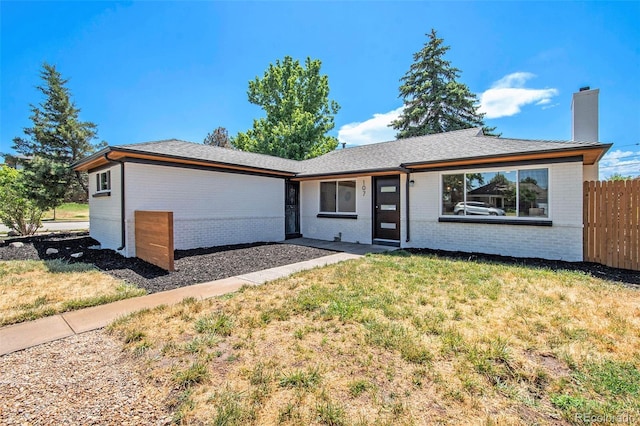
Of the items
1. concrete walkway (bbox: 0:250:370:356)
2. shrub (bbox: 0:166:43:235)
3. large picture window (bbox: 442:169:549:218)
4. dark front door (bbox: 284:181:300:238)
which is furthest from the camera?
dark front door (bbox: 284:181:300:238)

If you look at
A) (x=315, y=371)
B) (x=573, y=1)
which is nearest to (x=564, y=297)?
(x=315, y=371)

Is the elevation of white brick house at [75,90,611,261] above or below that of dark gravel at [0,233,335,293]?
above

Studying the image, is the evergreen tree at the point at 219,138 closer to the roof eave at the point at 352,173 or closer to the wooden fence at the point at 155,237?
the roof eave at the point at 352,173

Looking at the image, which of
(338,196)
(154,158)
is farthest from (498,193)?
(154,158)

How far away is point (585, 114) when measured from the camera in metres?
8.74

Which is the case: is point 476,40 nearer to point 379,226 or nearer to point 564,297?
point 379,226

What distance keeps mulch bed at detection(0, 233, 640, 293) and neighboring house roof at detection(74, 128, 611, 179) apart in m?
2.72

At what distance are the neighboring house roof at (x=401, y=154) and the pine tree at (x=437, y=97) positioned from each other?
14016 millimetres

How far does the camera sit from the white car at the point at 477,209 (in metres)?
8.52

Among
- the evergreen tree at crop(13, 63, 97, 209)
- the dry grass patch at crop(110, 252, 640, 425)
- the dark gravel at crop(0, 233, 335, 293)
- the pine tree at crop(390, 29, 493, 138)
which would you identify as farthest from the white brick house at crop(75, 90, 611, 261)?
the pine tree at crop(390, 29, 493, 138)

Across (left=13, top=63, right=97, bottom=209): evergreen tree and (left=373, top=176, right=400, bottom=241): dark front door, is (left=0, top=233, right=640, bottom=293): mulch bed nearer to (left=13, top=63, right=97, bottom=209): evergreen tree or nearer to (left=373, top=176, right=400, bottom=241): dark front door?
(left=373, top=176, right=400, bottom=241): dark front door

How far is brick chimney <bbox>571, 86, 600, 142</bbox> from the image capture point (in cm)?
862

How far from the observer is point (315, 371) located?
2740 mm

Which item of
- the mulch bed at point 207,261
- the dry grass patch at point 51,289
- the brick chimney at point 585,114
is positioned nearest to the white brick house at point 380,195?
the brick chimney at point 585,114
